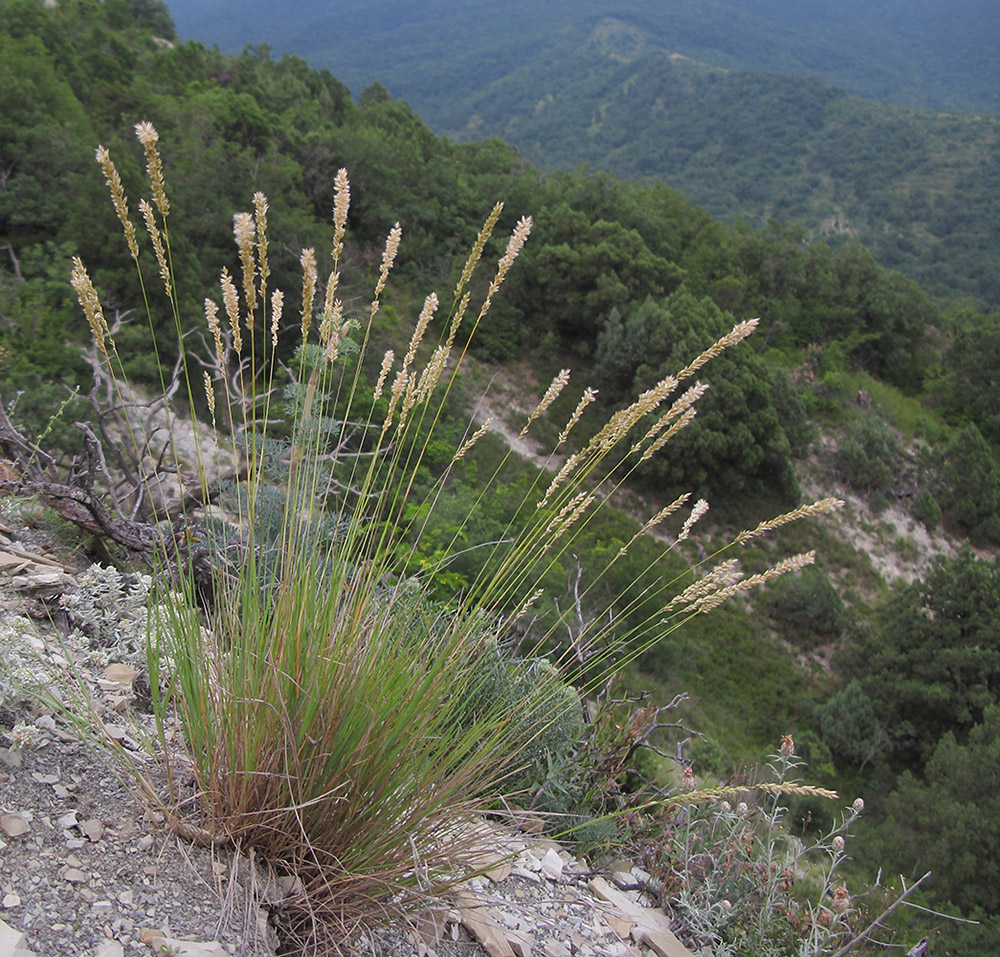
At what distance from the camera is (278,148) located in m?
20.5

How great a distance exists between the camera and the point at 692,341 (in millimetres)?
17938

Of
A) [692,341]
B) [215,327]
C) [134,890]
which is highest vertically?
[215,327]

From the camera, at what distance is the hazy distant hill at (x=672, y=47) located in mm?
147625

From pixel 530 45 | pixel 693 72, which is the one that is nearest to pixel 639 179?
pixel 693 72

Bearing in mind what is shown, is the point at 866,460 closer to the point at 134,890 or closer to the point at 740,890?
the point at 740,890

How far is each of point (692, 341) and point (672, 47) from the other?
602 ft

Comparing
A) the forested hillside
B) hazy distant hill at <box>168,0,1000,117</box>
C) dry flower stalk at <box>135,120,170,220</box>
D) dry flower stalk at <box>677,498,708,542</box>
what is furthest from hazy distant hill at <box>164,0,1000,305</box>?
dry flower stalk at <box>135,120,170,220</box>

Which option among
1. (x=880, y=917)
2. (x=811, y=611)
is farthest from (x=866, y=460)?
(x=880, y=917)

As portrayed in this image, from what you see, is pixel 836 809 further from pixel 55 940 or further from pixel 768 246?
pixel 768 246

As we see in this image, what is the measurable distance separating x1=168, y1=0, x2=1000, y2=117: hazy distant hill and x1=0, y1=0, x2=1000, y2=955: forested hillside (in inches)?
4735

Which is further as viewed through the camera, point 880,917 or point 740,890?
point 740,890

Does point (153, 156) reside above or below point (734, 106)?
below

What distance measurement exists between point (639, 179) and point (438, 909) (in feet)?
282

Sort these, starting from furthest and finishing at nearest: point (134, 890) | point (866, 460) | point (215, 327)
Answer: point (866, 460), point (215, 327), point (134, 890)
